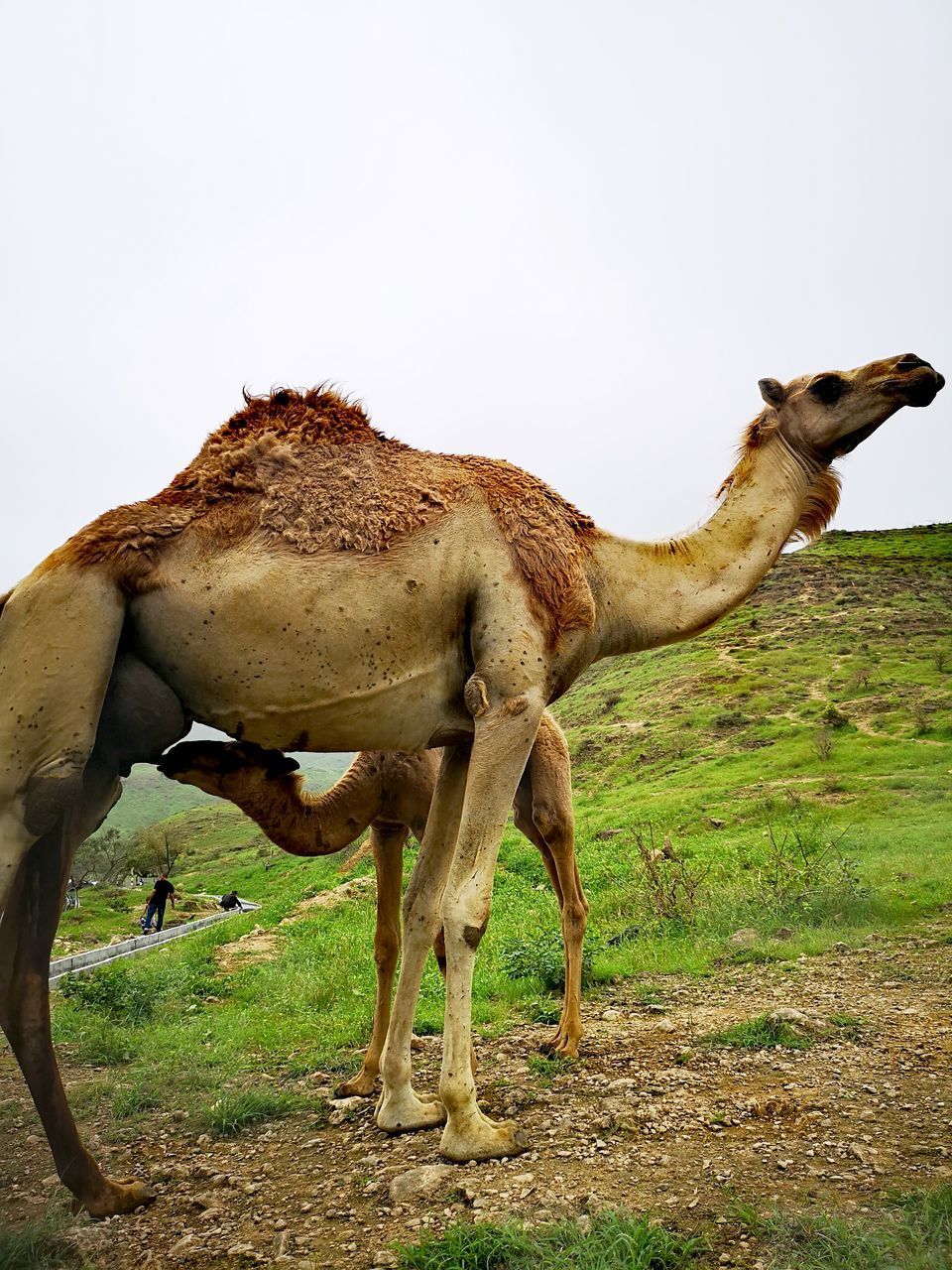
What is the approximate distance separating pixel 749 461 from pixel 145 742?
161 inches

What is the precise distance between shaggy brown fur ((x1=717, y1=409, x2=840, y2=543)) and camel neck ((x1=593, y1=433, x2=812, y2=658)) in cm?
3

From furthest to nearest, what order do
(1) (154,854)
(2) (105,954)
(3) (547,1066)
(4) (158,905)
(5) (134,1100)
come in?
(1) (154,854) < (4) (158,905) < (2) (105,954) < (5) (134,1100) < (3) (547,1066)

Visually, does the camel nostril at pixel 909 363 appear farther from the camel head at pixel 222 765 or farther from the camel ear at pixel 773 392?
the camel head at pixel 222 765

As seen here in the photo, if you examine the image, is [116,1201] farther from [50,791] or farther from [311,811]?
[311,811]

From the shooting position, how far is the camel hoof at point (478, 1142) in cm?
441

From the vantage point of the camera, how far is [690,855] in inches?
681

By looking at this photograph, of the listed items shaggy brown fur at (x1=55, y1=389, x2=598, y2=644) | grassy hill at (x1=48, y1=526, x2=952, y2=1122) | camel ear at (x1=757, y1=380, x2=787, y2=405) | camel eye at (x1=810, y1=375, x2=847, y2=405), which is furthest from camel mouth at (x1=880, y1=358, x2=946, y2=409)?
grassy hill at (x1=48, y1=526, x2=952, y2=1122)

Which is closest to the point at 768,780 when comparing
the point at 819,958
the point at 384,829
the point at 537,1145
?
the point at 819,958

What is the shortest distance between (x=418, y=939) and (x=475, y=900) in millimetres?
1085

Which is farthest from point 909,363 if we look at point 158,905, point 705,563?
point 158,905

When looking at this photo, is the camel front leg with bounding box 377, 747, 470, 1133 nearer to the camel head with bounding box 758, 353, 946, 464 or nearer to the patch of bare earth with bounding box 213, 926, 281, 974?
the camel head with bounding box 758, 353, 946, 464

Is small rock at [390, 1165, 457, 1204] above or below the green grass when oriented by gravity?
below

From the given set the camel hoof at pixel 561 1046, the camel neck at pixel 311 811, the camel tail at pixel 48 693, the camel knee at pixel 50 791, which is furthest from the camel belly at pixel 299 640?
the camel hoof at pixel 561 1046

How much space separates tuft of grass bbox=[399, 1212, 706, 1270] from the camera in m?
3.23
